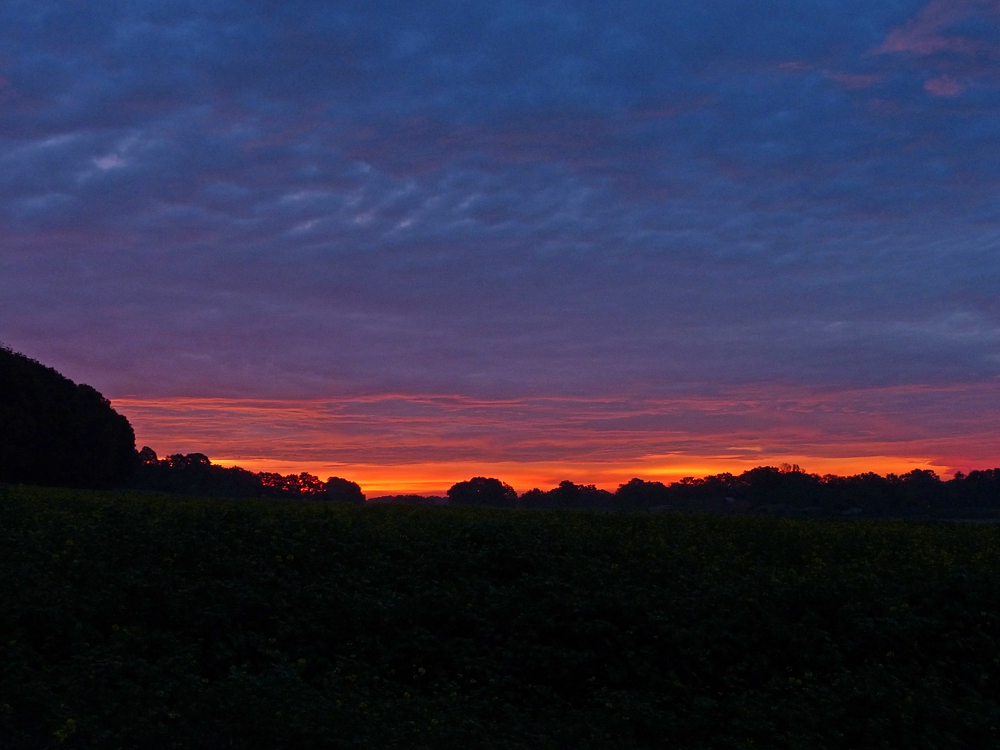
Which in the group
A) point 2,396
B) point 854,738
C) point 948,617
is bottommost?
point 854,738

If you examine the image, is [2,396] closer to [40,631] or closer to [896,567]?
[40,631]

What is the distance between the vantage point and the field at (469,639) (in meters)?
8.01

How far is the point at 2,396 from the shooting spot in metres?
28.4

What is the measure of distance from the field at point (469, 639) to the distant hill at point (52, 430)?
15.3 meters

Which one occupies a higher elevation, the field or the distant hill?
the distant hill

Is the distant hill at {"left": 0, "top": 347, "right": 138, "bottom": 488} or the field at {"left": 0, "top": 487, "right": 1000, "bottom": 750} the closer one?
the field at {"left": 0, "top": 487, "right": 1000, "bottom": 750}

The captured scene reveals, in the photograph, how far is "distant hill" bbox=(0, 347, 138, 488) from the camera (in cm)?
2809

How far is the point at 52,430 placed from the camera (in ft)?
96.3

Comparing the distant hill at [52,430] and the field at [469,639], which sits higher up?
the distant hill at [52,430]

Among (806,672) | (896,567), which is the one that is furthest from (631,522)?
(806,672)

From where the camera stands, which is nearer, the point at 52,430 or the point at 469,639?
the point at 469,639

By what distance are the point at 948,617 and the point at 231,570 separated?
9905mm

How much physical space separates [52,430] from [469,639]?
78.9 ft

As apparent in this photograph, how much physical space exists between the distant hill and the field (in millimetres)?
15306
